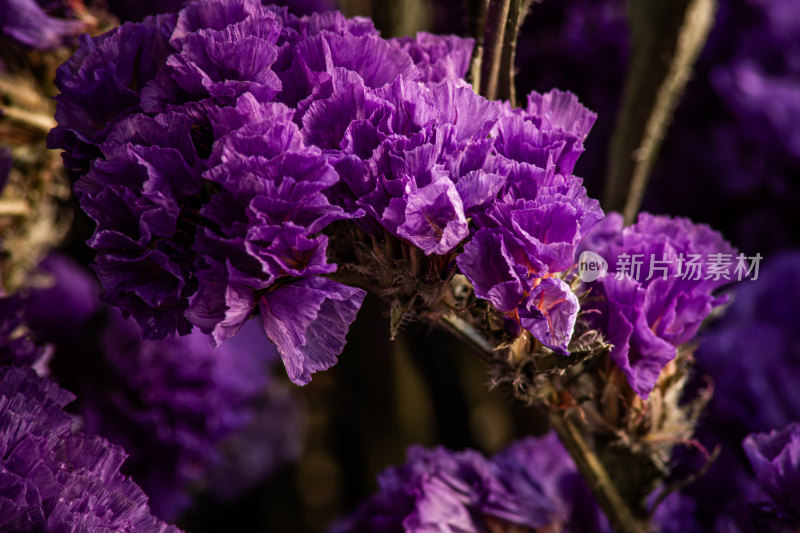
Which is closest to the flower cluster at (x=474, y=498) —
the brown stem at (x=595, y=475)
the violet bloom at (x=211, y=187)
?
the brown stem at (x=595, y=475)

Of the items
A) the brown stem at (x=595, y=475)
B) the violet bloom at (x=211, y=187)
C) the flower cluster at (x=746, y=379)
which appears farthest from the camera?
the flower cluster at (x=746, y=379)

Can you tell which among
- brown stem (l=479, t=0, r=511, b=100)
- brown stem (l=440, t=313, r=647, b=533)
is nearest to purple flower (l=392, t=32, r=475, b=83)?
brown stem (l=479, t=0, r=511, b=100)

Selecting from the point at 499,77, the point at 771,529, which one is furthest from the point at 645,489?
the point at 499,77

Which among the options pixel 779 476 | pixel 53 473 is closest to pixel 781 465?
pixel 779 476

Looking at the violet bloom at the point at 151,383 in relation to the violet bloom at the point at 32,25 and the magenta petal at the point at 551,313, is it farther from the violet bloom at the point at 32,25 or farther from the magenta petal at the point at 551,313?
the magenta petal at the point at 551,313

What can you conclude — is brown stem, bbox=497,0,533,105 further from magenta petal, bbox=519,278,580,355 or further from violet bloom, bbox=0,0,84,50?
violet bloom, bbox=0,0,84,50
